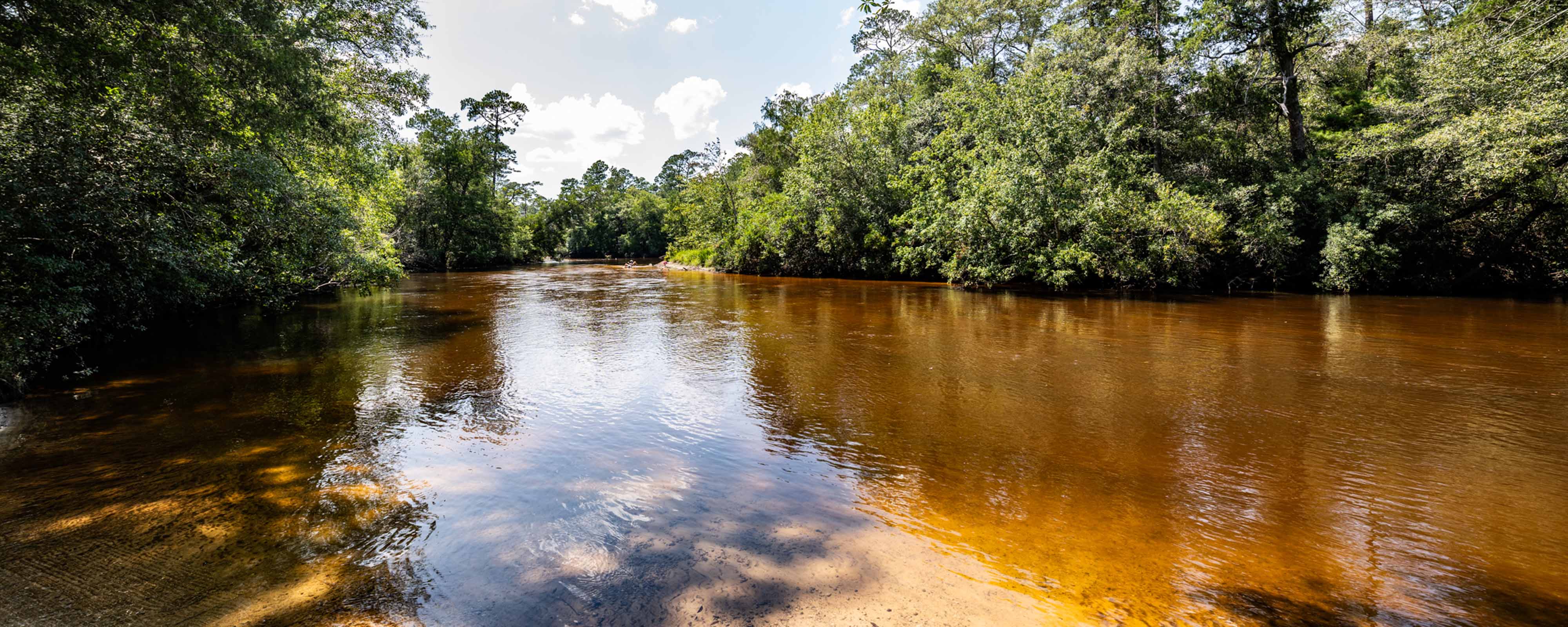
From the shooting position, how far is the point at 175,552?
3533 mm

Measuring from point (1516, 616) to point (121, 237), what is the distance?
41.5 feet

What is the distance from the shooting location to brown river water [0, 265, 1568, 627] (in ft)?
10.2

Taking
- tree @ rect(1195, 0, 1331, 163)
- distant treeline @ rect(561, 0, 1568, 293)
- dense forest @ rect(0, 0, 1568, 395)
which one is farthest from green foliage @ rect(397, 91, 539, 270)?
tree @ rect(1195, 0, 1331, 163)

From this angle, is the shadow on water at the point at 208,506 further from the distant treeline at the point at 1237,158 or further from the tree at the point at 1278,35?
the tree at the point at 1278,35

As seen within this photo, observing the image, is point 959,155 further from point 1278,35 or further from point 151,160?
point 151,160

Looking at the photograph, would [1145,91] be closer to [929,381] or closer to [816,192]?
[816,192]

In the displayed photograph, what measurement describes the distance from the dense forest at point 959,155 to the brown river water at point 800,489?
2431mm

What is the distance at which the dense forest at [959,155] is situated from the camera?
277 inches

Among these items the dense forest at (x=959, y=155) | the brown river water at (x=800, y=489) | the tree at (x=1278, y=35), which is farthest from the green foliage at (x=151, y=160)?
the tree at (x=1278, y=35)

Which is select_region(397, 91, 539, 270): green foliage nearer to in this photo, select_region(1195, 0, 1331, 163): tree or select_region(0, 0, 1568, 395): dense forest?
select_region(0, 0, 1568, 395): dense forest

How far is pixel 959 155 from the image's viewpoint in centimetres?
2475

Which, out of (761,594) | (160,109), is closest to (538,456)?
(761,594)

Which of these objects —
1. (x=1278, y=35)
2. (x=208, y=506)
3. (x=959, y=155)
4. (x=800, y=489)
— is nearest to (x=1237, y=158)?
(x=1278, y=35)

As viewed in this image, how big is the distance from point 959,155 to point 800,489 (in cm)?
2285
